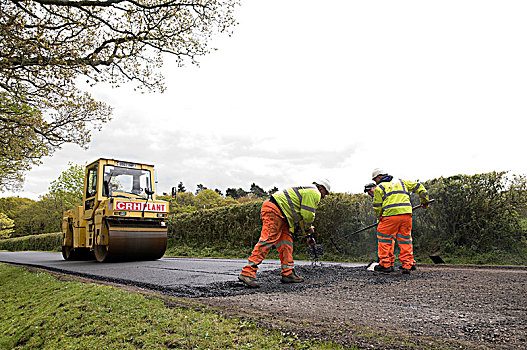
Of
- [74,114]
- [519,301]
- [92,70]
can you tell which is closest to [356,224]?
[519,301]

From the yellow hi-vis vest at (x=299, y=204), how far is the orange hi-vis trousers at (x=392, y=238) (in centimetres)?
166

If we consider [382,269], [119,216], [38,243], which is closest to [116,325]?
[382,269]

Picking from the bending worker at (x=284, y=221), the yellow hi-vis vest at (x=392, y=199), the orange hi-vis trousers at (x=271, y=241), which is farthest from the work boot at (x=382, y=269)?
the orange hi-vis trousers at (x=271, y=241)

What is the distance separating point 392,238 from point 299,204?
2000 millimetres

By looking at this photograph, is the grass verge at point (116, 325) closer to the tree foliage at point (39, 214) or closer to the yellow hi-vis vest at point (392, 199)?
the yellow hi-vis vest at point (392, 199)

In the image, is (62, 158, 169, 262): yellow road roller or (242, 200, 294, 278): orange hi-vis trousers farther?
(62, 158, 169, 262): yellow road roller

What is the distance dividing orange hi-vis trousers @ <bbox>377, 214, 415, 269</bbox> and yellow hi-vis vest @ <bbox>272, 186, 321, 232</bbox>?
1657mm

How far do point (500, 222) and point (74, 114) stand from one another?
41.3ft

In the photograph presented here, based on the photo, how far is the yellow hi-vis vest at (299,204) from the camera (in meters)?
5.50

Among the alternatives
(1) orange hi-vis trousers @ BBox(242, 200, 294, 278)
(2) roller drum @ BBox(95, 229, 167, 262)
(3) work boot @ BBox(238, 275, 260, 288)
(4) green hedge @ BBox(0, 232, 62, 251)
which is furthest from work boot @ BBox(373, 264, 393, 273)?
(4) green hedge @ BBox(0, 232, 62, 251)

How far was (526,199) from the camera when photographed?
309 inches

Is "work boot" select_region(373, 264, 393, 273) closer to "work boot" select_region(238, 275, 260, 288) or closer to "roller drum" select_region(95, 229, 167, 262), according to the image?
"work boot" select_region(238, 275, 260, 288)

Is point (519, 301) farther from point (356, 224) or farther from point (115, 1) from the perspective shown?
point (115, 1)

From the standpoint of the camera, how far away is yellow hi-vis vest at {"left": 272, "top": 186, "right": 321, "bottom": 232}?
18.1 ft
